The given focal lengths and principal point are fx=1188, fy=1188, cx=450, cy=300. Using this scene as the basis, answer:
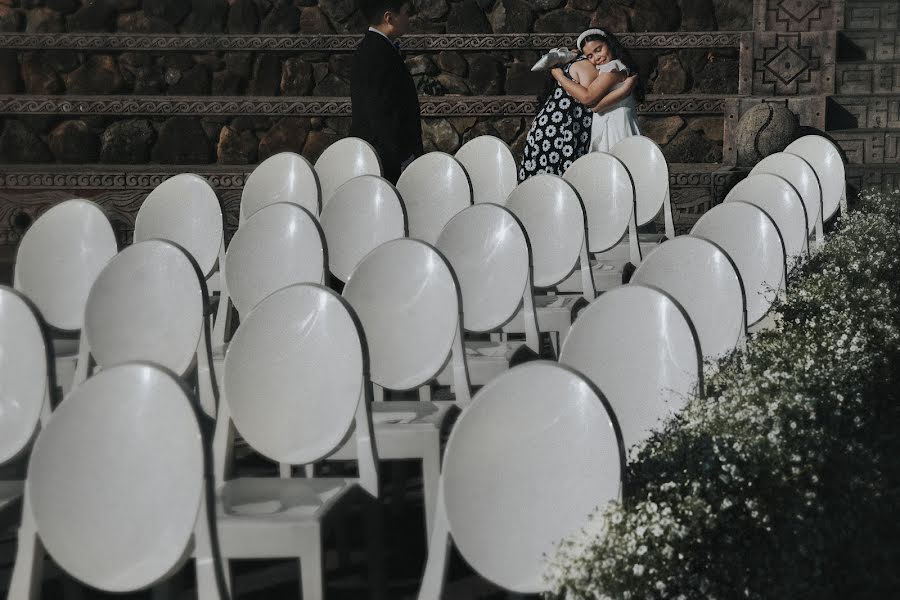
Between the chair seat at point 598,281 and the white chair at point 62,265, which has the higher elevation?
the white chair at point 62,265

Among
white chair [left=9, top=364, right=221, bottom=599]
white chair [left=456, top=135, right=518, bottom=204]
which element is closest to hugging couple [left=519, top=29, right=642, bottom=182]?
white chair [left=456, top=135, right=518, bottom=204]

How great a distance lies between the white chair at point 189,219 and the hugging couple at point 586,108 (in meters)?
2.15

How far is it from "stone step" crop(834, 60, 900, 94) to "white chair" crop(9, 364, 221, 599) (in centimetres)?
798

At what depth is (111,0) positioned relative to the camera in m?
10.9

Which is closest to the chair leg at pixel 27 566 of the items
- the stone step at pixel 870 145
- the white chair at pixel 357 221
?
the white chair at pixel 357 221

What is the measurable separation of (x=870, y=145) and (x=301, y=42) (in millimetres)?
4890

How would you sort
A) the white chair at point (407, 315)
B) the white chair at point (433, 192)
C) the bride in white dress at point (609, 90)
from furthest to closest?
the bride in white dress at point (609, 90) → the white chair at point (433, 192) → the white chair at point (407, 315)

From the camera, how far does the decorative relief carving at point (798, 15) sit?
9250mm

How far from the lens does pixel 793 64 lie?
9258mm

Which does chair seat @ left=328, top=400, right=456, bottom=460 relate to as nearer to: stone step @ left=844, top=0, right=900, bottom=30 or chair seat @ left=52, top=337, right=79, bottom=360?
chair seat @ left=52, top=337, right=79, bottom=360

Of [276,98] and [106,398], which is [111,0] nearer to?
[276,98]

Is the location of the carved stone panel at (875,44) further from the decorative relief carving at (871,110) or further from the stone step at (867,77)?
the decorative relief carving at (871,110)

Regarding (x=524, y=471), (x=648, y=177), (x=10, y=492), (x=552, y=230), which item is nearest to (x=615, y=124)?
(x=648, y=177)

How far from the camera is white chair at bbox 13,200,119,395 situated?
14.6 ft
